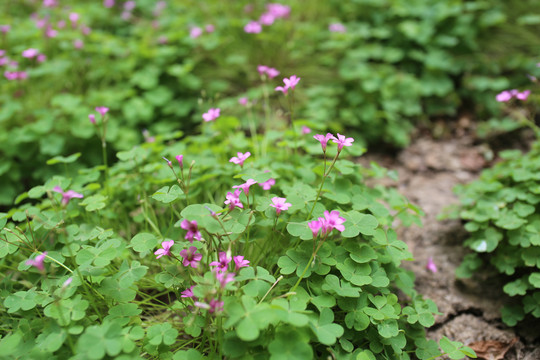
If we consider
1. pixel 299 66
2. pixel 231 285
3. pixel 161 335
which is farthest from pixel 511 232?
pixel 299 66

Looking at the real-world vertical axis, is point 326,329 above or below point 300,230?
below

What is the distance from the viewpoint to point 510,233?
1778 millimetres

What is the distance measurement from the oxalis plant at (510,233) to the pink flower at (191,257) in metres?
1.41

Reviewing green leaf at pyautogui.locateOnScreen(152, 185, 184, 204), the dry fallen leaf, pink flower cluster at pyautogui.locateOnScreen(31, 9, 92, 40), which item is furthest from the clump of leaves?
pink flower cluster at pyautogui.locateOnScreen(31, 9, 92, 40)

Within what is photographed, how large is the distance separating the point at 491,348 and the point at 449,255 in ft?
1.83

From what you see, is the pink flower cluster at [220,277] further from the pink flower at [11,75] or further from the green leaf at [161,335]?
the pink flower at [11,75]

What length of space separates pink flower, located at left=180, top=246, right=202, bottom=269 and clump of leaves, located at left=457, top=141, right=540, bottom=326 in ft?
4.66

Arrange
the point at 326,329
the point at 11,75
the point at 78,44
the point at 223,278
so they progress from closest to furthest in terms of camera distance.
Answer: the point at 223,278 → the point at 326,329 → the point at 11,75 → the point at 78,44

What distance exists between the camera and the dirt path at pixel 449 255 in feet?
5.68

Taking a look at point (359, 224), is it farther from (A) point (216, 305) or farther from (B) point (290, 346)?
(A) point (216, 305)

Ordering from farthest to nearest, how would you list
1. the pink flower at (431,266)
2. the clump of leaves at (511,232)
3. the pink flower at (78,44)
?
the pink flower at (78,44) < the pink flower at (431,266) < the clump of leaves at (511,232)

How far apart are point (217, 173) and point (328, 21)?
262 centimetres

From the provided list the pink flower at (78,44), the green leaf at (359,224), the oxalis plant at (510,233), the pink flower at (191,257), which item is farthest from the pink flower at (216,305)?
the pink flower at (78,44)

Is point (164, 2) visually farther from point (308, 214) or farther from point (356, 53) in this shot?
point (308, 214)
